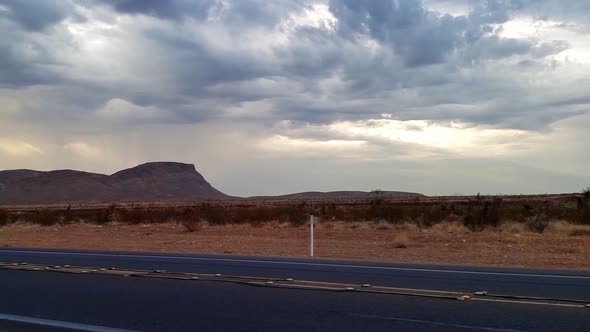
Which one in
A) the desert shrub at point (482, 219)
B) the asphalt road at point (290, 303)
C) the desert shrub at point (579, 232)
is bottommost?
the asphalt road at point (290, 303)

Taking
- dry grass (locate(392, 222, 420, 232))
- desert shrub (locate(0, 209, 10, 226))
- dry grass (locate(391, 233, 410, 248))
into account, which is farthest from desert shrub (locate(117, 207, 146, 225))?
dry grass (locate(391, 233, 410, 248))

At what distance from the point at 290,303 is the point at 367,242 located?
17.4m

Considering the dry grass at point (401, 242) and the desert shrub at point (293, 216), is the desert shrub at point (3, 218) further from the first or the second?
the dry grass at point (401, 242)

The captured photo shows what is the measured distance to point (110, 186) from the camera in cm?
17050

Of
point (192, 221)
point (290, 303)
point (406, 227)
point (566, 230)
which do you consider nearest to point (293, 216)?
point (192, 221)

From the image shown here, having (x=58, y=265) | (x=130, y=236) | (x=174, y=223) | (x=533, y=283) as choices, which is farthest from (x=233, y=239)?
(x=533, y=283)

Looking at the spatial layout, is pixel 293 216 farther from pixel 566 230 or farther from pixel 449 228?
pixel 566 230

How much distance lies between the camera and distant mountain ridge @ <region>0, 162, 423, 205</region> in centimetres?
16075

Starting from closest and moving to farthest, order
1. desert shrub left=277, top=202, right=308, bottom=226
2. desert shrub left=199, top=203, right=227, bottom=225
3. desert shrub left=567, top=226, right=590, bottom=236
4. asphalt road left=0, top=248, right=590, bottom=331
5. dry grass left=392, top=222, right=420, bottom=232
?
asphalt road left=0, top=248, right=590, bottom=331
desert shrub left=567, top=226, right=590, bottom=236
dry grass left=392, top=222, right=420, bottom=232
desert shrub left=277, top=202, right=308, bottom=226
desert shrub left=199, top=203, right=227, bottom=225

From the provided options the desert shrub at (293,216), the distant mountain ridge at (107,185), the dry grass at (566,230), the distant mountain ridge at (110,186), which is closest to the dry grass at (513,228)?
the dry grass at (566,230)

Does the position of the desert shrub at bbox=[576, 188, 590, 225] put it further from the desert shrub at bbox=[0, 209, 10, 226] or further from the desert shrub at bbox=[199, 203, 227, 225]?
the desert shrub at bbox=[0, 209, 10, 226]

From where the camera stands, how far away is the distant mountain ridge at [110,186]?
161 m

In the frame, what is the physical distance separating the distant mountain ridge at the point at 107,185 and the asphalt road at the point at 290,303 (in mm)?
144468

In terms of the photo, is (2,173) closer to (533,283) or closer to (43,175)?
(43,175)
